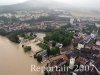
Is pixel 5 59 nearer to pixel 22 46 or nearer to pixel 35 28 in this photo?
pixel 22 46

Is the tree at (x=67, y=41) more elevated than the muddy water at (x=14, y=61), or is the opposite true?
the tree at (x=67, y=41)

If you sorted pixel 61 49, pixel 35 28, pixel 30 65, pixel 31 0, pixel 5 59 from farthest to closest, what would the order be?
pixel 31 0, pixel 35 28, pixel 61 49, pixel 5 59, pixel 30 65

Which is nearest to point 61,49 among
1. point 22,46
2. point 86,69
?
point 22,46

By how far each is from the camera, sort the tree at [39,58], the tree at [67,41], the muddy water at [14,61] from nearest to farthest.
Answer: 1. the muddy water at [14,61]
2. the tree at [39,58]
3. the tree at [67,41]

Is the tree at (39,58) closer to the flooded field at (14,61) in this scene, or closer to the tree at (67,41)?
the flooded field at (14,61)

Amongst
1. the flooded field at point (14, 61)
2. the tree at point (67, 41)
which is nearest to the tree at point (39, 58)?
the flooded field at point (14, 61)

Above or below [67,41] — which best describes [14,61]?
below

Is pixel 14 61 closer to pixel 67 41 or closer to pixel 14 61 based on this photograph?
pixel 14 61

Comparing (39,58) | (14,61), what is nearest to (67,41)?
(39,58)
